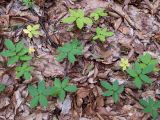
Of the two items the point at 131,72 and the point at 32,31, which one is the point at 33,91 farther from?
the point at 131,72

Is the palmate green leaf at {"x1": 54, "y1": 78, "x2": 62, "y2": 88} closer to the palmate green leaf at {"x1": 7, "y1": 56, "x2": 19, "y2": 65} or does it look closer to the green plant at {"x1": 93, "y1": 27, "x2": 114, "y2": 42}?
the palmate green leaf at {"x1": 7, "y1": 56, "x2": 19, "y2": 65}

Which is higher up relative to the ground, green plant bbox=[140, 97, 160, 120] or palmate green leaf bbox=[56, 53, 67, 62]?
palmate green leaf bbox=[56, 53, 67, 62]

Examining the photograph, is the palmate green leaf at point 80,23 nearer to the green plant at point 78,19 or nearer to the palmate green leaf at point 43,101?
the green plant at point 78,19

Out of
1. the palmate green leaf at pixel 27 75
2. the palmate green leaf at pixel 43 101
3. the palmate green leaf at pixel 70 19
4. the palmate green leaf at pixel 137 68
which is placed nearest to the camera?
the palmate green leaf at pixel 43 101

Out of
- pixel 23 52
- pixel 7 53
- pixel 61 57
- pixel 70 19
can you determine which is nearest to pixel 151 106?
pixel 61 57

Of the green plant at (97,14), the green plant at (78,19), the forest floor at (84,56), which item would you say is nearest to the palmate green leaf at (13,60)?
the forest floor at (84,56)

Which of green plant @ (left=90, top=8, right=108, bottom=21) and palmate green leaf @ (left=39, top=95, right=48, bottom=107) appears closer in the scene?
palmate green leaf @ (left=39, top=95, right=48, bottom=107)

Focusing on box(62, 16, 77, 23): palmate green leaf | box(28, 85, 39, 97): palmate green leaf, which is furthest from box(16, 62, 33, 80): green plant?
box(62, 16, 77, 23): palmate green leaf
